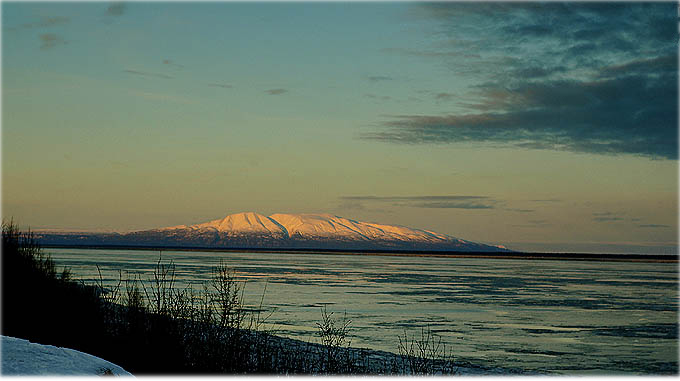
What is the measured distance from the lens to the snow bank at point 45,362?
503 centimetres

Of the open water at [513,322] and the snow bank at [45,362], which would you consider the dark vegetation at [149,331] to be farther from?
the snow bank at [45,362]

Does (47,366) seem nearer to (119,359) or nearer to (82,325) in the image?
(119,359)

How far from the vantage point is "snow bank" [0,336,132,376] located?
5.03 meters

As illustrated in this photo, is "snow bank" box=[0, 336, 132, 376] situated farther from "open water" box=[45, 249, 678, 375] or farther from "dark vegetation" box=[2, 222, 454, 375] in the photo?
"open water" box=[45, 249, 678, 375]

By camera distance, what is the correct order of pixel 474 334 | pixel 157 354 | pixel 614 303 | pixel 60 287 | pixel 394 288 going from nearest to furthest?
pixel 157 354
pixel 60 287
pixel 474 334
pixel 614 303
pixel 394 288

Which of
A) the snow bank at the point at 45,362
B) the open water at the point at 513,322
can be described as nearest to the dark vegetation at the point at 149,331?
the open water at the point at 513,322

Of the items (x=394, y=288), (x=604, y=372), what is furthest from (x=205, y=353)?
(x=394, y=288)

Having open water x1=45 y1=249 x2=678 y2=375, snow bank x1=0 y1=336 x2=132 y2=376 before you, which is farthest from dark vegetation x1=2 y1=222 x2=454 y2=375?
snow bank x1=0 y1=336 x2=132 y2=376

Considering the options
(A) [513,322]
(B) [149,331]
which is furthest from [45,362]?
(A) [513,322]

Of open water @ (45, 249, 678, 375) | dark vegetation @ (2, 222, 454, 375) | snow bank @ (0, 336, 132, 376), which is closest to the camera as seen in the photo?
snow bank @ (0, 336, 132, 376)

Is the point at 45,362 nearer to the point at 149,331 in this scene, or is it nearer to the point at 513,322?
the point at 149,331

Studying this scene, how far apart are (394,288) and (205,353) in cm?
3135

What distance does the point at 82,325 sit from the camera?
13.5 meters

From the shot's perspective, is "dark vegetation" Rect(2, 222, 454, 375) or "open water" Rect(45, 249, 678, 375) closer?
"dark vegetation" Rect(2, 222, 454, 375)
